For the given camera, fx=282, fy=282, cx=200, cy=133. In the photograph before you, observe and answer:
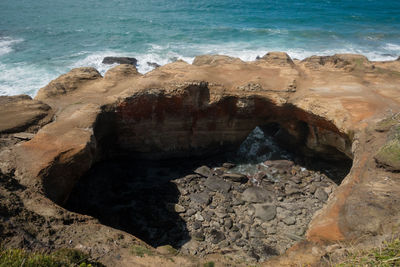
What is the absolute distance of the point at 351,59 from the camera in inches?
505

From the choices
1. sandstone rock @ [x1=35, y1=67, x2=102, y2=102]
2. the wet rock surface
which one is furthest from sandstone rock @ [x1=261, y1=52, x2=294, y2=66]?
sandstone rock @ [x1=35, y1=67, x2=102, y2=102]

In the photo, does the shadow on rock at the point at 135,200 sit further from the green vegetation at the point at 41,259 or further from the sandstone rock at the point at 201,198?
the green vegetation at the point at 41,259

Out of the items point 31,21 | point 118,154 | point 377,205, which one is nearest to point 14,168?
point 118,154

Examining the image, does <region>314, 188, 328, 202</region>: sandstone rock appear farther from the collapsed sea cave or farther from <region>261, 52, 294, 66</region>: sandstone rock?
<region>261, 52, 294, 66</region>: sandstone rock

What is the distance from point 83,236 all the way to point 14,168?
261 centimetres

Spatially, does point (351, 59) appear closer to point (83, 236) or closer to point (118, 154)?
point (118, 154)

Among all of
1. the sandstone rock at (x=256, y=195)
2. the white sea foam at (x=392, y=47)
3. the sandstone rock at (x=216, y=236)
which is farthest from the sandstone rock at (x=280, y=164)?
the white sea foam at (x=392, y=47)

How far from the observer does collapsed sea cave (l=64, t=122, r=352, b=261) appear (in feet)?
29.0

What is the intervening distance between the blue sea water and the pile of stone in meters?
13.8

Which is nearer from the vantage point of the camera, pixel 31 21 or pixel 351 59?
pixel 351 59

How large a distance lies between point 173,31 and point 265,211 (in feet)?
84.7

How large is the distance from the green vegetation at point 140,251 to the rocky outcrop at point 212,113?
259cm

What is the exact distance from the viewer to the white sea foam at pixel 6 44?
24.7 metres

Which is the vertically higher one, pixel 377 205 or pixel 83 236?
pixel 377 205
